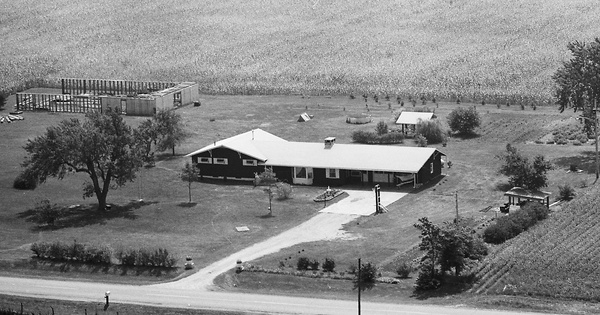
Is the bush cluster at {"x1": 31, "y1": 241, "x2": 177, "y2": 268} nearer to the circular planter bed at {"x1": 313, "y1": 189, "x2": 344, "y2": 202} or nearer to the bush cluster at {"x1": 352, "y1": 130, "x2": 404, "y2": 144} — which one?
the circular planter bed at {"x1": 313, "y1": 189, "x2": 344, "y2": 202}

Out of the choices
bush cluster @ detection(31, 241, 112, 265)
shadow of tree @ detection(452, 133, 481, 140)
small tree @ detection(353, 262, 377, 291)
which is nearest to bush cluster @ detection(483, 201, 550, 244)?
small tree @ detection(353, 262, 377, 291)

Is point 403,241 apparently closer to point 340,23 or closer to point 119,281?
point 119,281

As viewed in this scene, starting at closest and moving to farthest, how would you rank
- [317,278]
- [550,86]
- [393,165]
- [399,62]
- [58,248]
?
[317,278], [58,248], [393,165], [550,86], [399,62]

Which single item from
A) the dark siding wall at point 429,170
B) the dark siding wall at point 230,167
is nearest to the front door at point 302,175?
the dark siding wall at point 230,167

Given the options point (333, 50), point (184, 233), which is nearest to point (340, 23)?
point (333, 50)

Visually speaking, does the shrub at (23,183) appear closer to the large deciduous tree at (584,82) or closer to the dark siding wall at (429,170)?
the dark siding wall at (429,170)
